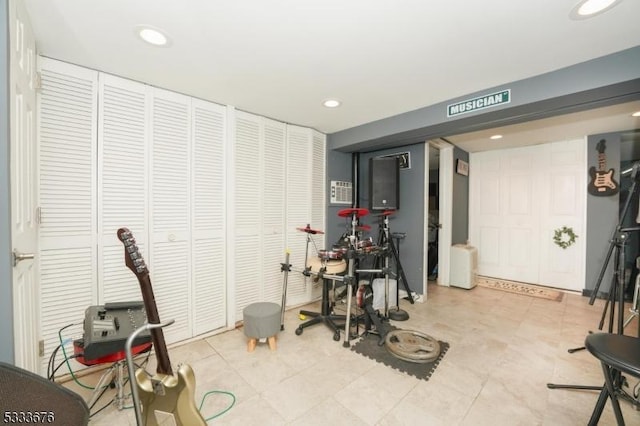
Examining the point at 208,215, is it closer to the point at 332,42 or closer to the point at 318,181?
the point at 318,181

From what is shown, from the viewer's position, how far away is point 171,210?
2252mm

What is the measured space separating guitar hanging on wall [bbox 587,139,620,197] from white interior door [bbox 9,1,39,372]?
18.6 feet

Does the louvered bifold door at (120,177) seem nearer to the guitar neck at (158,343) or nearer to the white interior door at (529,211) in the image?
the guitar neck at (158,343)

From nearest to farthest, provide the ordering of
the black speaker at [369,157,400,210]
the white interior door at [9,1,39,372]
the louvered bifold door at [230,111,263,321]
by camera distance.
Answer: the white interior door at [9,1,39,372] → the louvered bifold door at [230,111,263,321] → the black speaker at [369,157,400,210]

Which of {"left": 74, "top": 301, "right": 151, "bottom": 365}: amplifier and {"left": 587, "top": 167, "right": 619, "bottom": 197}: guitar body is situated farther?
{"left": 587, "top": 167, "right": 619, "bottom": 197}: guitar body

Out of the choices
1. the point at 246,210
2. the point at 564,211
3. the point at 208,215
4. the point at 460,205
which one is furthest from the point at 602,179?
the point at 208,215

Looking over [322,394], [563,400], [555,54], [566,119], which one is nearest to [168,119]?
[322,394]

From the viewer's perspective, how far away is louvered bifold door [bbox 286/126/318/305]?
10.2ft

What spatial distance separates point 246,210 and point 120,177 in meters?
1.09

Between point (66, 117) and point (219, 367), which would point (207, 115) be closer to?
point (66, 117)

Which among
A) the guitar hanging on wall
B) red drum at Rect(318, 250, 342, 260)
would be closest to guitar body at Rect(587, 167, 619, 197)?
the guitar hanging on wall

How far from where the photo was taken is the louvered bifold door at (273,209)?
2.88 m

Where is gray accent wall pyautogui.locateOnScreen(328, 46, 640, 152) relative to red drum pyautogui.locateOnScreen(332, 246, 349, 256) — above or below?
above

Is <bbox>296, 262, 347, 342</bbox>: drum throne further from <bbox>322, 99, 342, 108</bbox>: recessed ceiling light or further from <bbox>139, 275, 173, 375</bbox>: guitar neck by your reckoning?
<bbox>322, 99, 342, 108</bbox>: recessed ceiling light
